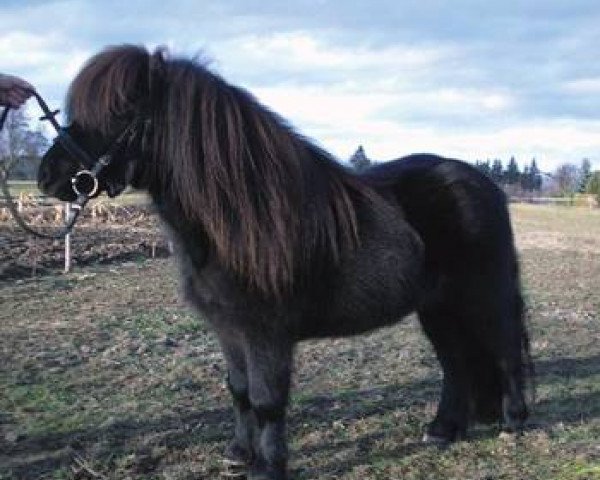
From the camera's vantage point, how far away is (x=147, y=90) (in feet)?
11.6

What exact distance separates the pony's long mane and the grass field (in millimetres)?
1376

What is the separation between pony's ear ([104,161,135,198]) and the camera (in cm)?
350

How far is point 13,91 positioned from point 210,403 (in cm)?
263

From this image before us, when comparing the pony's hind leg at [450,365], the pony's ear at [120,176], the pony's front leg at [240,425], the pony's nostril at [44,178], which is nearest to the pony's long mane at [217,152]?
the pony's ear at [120,176]

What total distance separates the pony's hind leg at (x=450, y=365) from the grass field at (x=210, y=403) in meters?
0.18

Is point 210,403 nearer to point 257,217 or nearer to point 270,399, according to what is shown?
point 270,399

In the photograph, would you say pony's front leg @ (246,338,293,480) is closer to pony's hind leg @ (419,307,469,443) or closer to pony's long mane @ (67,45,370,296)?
pony's long mane @ (67,45,370,296)

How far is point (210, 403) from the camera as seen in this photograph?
5.27m


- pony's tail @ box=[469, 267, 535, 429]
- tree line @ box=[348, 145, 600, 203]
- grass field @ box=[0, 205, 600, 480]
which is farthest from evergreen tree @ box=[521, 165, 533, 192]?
pony's tail @ box=[469, 267, 535, 429]

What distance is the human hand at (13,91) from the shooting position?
11.8 ft

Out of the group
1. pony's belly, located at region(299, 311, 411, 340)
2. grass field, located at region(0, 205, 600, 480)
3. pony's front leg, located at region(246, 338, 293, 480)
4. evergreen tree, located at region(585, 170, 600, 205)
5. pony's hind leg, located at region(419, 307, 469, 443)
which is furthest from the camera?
evergreen tree, located at region(585, 170, 600, 205)

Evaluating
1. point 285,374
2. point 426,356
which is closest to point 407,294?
point 285,374

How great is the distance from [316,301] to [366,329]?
1.70ft

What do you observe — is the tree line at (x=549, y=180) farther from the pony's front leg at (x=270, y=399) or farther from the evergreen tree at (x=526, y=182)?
the pony's front leg at (x=270, y=399)
